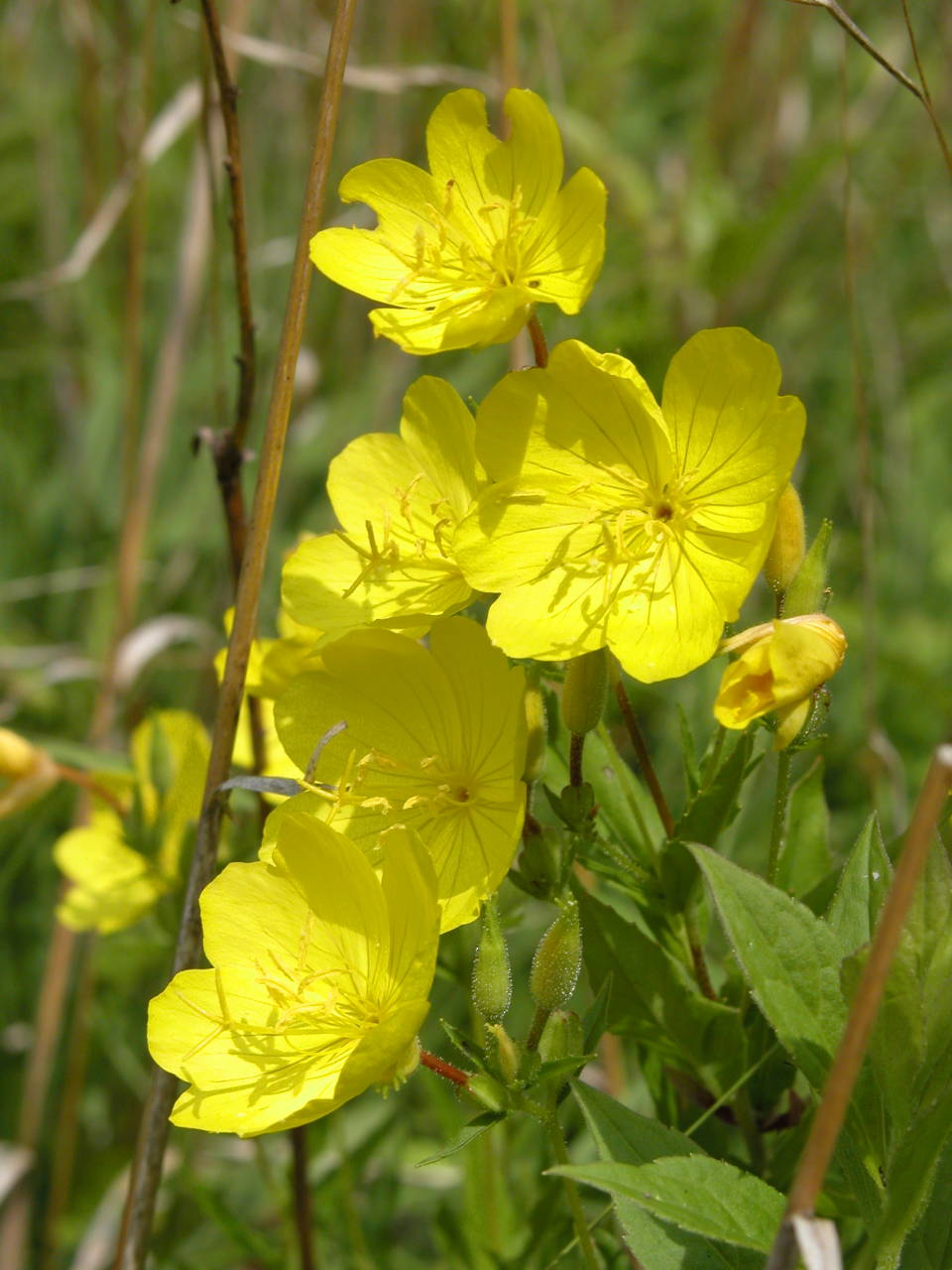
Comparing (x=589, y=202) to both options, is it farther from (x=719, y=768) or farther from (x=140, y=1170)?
(x=140, y=1170)

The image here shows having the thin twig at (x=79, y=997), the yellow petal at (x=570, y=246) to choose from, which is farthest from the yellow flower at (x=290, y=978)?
the thin twig at (x=79, y=997)

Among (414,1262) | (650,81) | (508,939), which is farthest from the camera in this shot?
→ (650,81)

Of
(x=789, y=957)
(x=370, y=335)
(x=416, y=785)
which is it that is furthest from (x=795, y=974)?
(x=370, y=335)

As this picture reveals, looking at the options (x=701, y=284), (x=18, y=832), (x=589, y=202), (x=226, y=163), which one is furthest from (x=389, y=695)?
(x=701, y=284)

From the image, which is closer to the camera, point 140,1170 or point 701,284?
point 140,1170

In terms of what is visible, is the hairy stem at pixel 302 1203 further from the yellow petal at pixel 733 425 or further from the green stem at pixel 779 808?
the yellow petal at pixel 733 425

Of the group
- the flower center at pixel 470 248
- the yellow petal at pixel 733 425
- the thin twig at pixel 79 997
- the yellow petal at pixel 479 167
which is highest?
the yellow petal at pixel 479 167

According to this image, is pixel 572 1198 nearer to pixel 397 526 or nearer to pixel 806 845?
pixel 806 845
